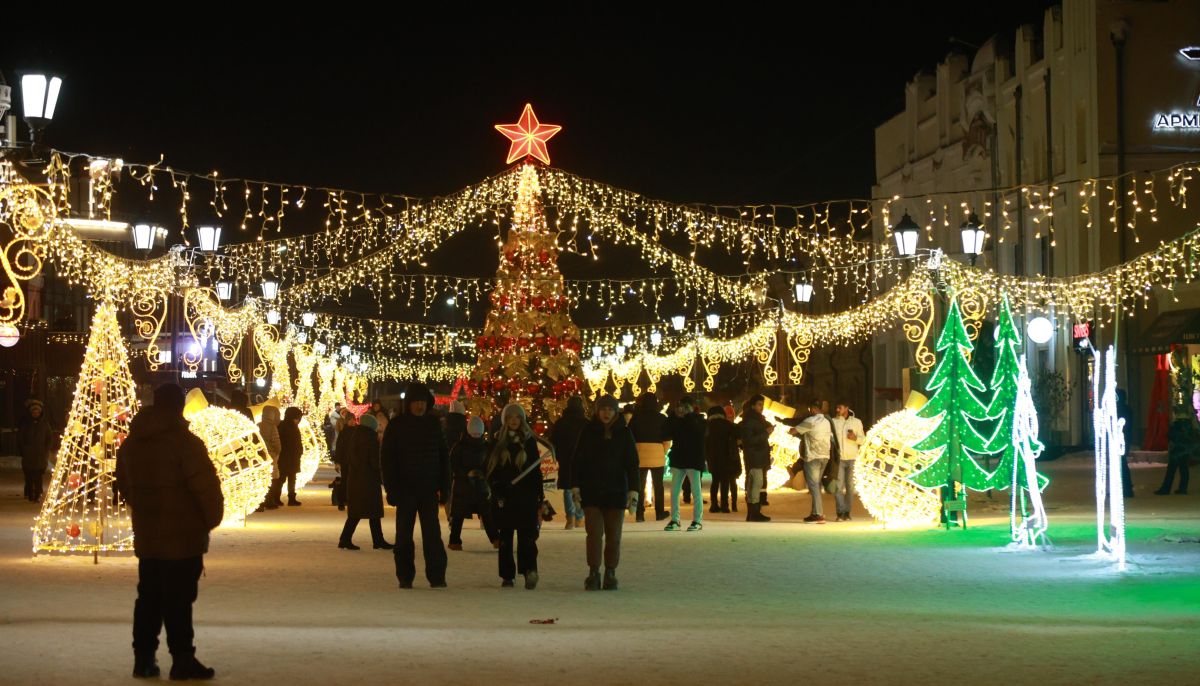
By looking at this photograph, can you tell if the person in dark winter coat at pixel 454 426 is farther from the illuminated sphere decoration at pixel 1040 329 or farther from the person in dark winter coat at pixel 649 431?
the illuminated sphere decoration at pixel 1040 329

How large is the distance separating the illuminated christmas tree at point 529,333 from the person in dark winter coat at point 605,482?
20876mm

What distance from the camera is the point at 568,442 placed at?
864 inches

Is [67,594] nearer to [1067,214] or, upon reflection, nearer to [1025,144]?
[1067,214]

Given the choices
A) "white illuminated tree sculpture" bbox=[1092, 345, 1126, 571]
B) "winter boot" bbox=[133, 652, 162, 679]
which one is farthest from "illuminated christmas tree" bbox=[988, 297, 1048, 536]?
"winter boot" bbox=[133, 652, 162, 679]

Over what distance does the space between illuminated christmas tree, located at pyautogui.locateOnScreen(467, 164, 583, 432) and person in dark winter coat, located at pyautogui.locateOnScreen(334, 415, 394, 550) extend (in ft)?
52.0

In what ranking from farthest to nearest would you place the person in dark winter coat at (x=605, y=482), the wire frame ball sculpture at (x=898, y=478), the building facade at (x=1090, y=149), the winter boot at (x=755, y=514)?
the building facade at (x=1090, y=149) → the winter boot at (x=755, y=514) → the wire frame ball sculpture at (x=898, y=478) → the person in dark winter coat at (x=605, y=482)

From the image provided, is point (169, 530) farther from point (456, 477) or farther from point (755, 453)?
point (755, 453)

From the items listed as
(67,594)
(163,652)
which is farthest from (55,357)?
(163,652)

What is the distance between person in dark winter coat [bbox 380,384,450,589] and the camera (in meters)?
15.2

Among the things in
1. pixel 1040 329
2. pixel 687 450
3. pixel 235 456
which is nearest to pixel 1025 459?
pixel 687 450

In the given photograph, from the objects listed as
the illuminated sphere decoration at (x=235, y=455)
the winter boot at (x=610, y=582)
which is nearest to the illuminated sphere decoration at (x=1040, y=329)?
the illuminated sphere decoration at (x=235, y=455)

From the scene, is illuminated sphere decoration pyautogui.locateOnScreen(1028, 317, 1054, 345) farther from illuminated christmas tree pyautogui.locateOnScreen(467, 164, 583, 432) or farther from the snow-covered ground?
the snow-covered ground

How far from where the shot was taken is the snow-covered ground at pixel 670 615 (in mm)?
10188

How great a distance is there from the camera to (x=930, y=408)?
22.8 meters
